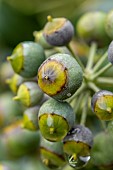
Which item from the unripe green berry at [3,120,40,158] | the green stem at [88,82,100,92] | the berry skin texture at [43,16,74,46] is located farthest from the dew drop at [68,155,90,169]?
the unripe green berry at [3,120,40,158]

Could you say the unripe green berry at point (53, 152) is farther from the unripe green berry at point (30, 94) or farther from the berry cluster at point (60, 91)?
the unripe green berry at point (30, 94)

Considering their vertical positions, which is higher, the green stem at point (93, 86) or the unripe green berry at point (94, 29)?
the unripe green berry at point (94, 29)

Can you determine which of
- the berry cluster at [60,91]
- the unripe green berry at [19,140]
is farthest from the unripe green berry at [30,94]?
the unripe green berry at [19,140]

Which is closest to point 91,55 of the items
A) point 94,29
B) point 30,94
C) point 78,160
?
point 94,29

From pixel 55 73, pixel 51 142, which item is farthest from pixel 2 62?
pixel 55 73

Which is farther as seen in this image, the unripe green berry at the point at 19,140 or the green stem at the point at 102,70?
the unripe green berry at the point at 19,140

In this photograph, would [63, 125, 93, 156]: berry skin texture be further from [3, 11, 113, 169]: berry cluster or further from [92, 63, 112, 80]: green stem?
[92, 63, 112, 80]: green stem
